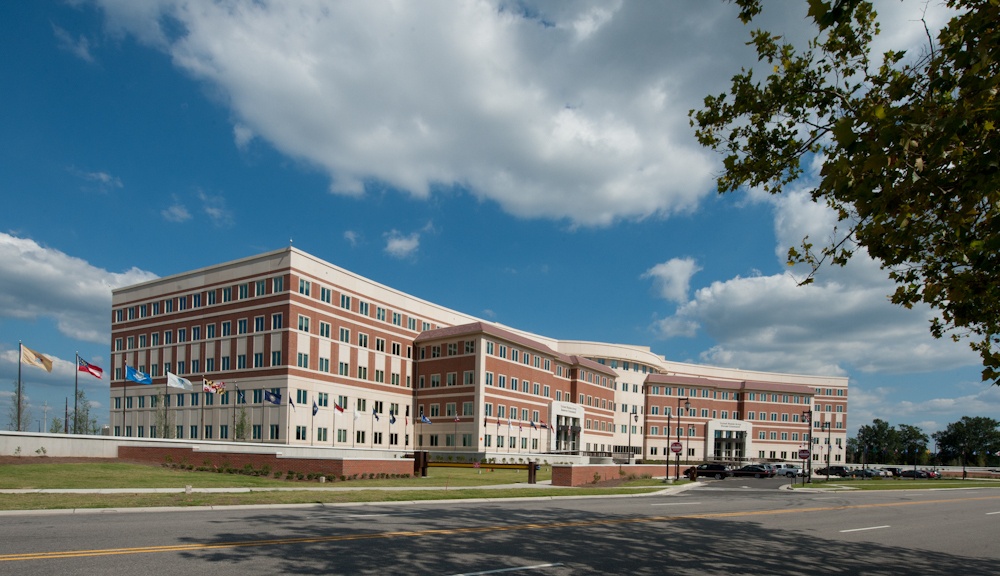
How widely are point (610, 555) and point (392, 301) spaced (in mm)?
63987

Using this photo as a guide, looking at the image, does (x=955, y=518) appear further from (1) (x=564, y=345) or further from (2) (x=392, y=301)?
(1) (x=564, y=345)

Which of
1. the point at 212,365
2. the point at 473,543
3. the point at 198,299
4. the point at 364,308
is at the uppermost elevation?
the point at 198,299

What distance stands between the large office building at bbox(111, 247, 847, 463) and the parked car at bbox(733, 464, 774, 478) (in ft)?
20.5

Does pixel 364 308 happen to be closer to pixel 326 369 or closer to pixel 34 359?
pixel 326 369

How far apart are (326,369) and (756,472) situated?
43.1m

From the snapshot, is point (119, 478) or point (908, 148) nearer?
point (908, 148)

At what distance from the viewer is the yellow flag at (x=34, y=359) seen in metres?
38.9

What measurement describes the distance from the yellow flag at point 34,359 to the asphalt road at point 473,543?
93.5 ft

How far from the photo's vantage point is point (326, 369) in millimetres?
65562

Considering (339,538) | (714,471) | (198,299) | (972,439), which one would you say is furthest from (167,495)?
(972,439)

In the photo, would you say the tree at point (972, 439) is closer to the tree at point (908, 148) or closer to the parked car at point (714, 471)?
the parked car at point (714, 471)

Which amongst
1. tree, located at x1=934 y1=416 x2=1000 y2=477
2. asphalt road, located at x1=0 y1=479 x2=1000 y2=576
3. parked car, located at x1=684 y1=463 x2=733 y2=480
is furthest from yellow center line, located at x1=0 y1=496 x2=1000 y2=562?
tree, located at x1=934 y1=416 x2=1000 y2=477

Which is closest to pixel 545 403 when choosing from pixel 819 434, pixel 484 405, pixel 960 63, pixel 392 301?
pixel 484 405

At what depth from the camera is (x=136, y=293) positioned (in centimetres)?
7562
